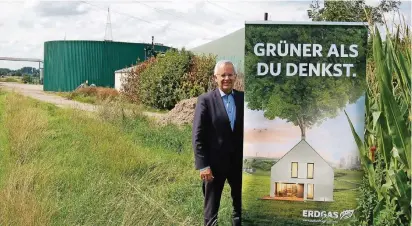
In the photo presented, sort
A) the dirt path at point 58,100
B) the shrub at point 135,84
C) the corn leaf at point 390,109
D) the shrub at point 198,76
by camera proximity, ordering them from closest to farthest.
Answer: the corn leaf at point 390,109 < the dirt path at point 58,100 < the shrub at point 198,76 < the shrub at point 135,84

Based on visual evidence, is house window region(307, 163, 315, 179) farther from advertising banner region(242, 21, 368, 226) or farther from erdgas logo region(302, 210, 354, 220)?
erdgas logo region(302, 210, 354, 220)

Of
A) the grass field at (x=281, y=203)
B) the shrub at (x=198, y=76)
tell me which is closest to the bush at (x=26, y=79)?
the shrub at (x=198, y=76)

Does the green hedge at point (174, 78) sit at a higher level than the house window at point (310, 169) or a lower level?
higher

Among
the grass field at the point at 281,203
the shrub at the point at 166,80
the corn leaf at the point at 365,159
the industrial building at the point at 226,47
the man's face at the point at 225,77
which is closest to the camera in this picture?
the corn leaf at the point at 365,159

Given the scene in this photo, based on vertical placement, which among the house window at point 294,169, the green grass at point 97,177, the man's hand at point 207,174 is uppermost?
the house window at point 294,169

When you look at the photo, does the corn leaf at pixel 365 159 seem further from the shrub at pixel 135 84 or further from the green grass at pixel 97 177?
the shrub at pixel 135 84

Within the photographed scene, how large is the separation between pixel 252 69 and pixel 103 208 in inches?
77.6

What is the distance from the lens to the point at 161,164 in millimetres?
8742

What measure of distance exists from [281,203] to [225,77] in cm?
116

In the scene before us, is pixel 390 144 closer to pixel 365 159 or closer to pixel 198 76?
pixel 365 159

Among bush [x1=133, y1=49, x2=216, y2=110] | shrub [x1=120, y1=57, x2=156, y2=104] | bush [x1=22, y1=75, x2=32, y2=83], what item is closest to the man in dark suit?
bush [x1=133, y1=49, x2=216, y2=110]

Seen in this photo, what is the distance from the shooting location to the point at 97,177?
7.46 metres

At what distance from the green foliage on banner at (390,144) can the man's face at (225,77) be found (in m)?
1.14

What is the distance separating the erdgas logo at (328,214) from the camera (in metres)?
4.88
